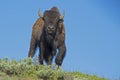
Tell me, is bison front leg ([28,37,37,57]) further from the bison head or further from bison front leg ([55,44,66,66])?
bison front leg ([55,44,66,66])

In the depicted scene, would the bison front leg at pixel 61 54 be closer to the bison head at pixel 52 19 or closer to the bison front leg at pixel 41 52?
the bison front leg at pixel 41 52

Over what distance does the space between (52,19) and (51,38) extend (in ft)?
2.52

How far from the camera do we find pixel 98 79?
16.7m

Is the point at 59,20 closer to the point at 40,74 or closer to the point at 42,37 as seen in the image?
the point at 42,37

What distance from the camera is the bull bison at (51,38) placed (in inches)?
805

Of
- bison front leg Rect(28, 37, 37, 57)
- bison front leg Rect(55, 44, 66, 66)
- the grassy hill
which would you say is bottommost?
the grassy hill

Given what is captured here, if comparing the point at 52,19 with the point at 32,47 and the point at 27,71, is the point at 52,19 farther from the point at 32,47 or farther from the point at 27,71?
the point at 27,71

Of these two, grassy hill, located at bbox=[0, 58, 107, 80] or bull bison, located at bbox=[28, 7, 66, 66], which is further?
bull bison, located at bbox=[28, 7, 66, 66]

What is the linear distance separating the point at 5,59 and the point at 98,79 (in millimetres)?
3881

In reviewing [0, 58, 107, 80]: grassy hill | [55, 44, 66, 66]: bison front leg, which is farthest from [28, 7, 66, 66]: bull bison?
[0, 58, 107, 80]: grassy hill

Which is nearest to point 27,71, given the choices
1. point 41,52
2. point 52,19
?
point 41,52

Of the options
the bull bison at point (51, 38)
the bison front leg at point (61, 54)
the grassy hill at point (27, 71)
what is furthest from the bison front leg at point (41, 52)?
the grassy hill at point (27, 71)

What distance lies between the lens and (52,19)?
2062 cm

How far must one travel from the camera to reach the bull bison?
20.4m
